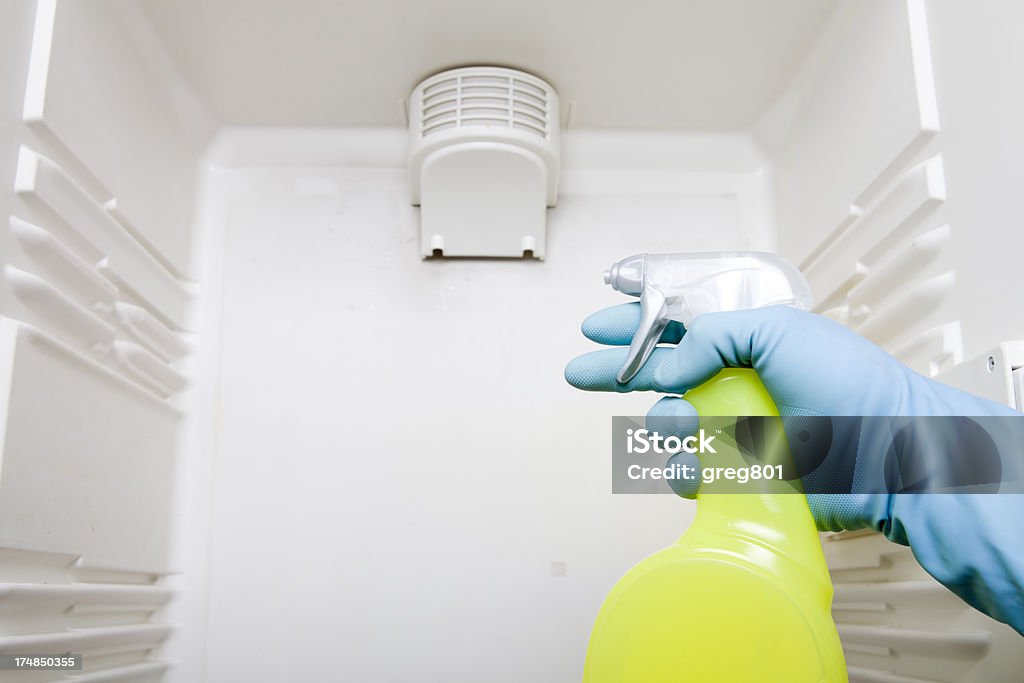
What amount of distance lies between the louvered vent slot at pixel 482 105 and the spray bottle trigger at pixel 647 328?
57 centimetres

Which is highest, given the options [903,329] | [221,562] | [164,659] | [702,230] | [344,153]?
[344,153]

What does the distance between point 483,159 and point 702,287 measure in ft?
1.93

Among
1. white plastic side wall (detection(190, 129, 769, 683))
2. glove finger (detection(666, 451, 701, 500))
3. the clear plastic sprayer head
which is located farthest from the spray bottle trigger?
white plastic side wall (detection(190, 129, 769, 683))

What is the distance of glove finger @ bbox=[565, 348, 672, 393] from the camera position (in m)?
0.91

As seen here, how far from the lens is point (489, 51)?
1.39 metres

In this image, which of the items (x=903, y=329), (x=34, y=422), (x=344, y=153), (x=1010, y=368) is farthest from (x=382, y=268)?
(x=1010, y=368)

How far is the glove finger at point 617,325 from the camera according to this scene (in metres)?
0.93

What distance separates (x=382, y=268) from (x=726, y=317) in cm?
81

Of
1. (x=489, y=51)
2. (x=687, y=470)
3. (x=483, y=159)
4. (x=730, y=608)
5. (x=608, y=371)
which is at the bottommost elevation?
(x=730, y=608)

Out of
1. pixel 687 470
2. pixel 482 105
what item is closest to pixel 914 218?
pixel 687 470

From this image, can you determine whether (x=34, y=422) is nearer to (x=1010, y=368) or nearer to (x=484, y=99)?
(x=484, y=99)

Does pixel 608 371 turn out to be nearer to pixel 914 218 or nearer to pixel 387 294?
pixel 914 218

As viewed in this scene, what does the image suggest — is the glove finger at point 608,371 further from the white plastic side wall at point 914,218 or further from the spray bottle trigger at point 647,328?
the white plastic side wall at point 914,218

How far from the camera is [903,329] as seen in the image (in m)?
1.15
